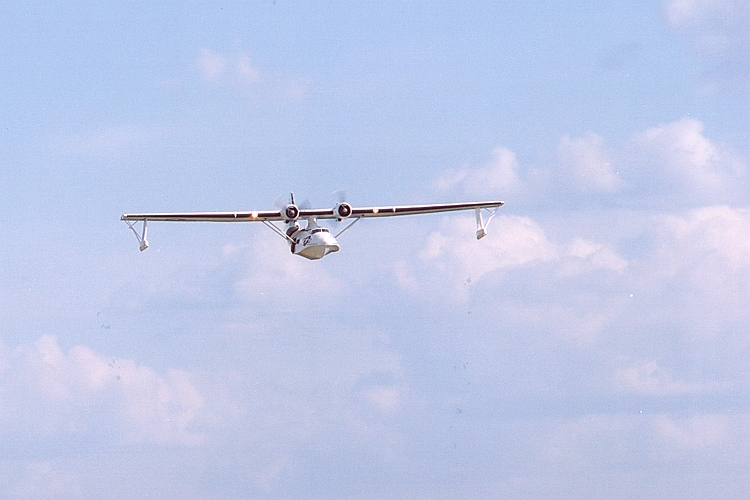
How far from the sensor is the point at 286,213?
84.3 metres

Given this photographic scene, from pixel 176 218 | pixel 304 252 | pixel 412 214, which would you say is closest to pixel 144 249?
pixel 176 218

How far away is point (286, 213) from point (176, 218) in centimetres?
779

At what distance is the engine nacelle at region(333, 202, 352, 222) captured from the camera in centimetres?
8581

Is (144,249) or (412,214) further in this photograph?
(412,214)

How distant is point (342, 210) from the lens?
8606cm

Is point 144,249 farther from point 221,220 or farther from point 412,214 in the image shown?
point 412,214

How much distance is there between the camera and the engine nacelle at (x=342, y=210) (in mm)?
85812

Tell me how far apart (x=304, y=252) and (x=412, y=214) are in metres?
12.3

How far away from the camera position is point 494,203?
296 ft

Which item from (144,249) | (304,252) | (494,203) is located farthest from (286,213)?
(494,203)

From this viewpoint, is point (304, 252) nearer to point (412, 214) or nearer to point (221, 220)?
point (221, 220)

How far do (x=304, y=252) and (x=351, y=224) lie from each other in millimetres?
5686

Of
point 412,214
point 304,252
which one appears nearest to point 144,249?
point 304,252

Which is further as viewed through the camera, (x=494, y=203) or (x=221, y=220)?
(x=494, y=203)
